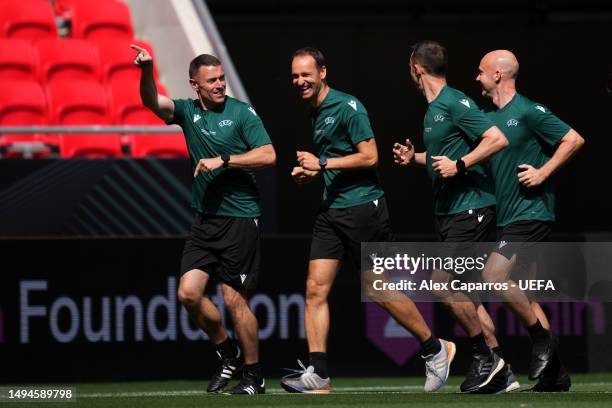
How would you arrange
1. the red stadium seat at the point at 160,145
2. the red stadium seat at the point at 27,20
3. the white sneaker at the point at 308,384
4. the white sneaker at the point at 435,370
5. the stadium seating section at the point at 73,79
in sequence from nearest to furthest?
the white sneaker at the point at 308,384, the white sneaker at the point at 435,370, the red stadium seat at the point at 160,145, the stadium seating section at the point at 73,79, the red stadium seat at the point at 27,20

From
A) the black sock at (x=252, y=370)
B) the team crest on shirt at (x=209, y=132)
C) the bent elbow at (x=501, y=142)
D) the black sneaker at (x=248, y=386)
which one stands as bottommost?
the black sneaker at (x=248, y=386)

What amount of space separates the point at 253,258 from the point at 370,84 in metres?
9.13

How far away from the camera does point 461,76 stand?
17562 mm

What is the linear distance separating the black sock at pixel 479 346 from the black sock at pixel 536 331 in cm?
31

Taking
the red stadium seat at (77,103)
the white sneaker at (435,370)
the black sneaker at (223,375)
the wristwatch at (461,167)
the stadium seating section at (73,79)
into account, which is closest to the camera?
the wristwatch at (461,167)

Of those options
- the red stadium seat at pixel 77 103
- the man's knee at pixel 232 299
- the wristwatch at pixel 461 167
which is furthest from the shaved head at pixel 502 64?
the red stadium seat at pixel 77 103

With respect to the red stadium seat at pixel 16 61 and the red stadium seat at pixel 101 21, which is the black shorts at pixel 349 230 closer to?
the red stadium seat at pixel 16 61

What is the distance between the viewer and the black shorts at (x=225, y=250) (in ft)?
28.2

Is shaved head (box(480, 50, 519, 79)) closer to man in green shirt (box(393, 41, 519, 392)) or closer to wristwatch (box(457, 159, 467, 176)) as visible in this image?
man in green shirt (box(393, 41, 519, 392))

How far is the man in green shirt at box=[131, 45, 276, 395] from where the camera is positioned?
28.1 ft

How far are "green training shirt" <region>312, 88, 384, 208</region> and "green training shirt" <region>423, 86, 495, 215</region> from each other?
41 centimetres

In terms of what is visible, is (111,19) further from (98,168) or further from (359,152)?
(359,152)

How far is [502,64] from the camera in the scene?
339 inches

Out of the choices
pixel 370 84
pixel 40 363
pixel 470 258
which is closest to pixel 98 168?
pixel 40 363
